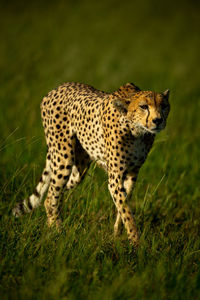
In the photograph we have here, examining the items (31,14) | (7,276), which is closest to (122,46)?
(31,14)

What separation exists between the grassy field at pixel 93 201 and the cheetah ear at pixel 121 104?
49cm

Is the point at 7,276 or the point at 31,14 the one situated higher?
the point at 31,14

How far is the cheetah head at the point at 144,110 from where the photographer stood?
329 centimetres

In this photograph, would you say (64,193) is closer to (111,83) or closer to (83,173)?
(83,173)

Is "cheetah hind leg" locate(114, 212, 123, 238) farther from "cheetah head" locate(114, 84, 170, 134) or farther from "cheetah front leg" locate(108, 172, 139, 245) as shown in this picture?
"cheetah head" locate(114, 84, 170, 134)

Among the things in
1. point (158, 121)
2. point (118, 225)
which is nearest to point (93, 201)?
point (118, 225)

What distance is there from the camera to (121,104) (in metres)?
3.49

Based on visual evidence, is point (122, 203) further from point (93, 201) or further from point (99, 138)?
point (99, 138)

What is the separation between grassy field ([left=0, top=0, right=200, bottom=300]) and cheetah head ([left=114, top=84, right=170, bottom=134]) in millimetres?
371

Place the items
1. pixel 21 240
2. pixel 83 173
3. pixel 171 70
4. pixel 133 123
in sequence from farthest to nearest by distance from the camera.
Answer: pixel 171 70 < pixel 83 173 < pixel 133 123 < pixel 21 240

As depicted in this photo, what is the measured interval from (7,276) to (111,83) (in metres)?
7.06

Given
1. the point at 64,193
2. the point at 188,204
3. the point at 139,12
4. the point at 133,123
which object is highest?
the point at 139,12

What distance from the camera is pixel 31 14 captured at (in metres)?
15.8

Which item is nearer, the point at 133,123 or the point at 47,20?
the point at 133,123
